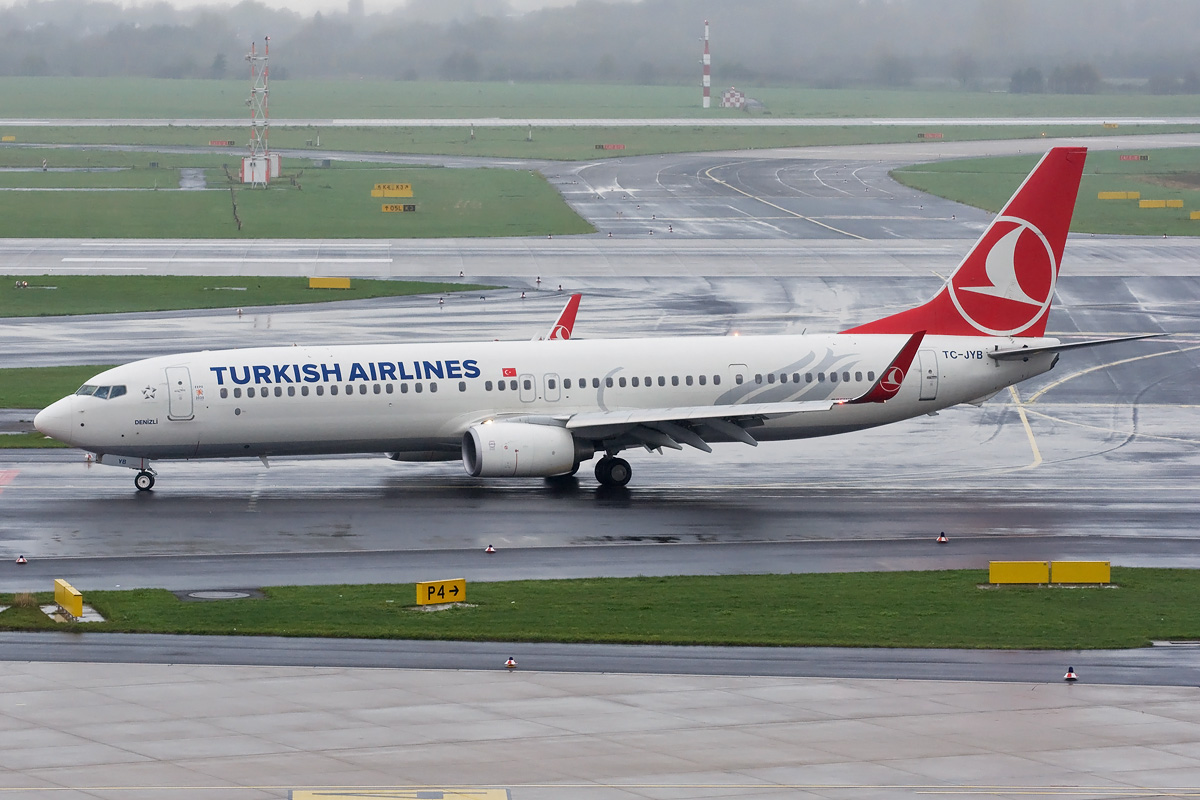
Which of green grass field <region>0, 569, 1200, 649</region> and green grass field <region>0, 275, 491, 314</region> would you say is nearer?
green grass field <region>0, 569, 1200, 649</region>

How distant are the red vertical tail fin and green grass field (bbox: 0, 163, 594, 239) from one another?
2219 inches

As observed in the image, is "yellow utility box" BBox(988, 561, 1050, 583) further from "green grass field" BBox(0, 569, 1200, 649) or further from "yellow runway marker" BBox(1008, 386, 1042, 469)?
"yellow runway marker" BBox(1008, 386, 1042, 469)

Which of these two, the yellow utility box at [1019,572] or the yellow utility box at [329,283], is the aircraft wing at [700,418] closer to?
the yellow utility box at [1019,572]

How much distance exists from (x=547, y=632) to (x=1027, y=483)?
20793 mm

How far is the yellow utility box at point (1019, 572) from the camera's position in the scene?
34.8 metres

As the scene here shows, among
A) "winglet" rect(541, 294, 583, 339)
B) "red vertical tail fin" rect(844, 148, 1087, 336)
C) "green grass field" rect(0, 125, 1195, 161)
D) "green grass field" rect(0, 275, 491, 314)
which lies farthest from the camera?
"green grass field" rect(0, 125, 1195, 161)

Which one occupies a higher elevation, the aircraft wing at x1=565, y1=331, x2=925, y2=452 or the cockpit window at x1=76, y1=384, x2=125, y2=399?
the cockpit window at x1=76, y1=384, x2=125, y2=399

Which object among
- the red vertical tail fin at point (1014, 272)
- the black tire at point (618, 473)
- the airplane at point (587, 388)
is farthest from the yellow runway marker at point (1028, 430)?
the black tire at point (618, 473)

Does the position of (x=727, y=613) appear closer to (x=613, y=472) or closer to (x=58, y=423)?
(x=613, y=472)

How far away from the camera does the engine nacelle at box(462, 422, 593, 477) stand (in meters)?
42.9

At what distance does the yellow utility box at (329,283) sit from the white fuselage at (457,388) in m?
35.6

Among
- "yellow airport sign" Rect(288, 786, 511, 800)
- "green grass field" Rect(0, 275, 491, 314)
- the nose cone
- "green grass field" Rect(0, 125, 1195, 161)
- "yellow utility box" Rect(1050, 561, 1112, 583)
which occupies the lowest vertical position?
"yellow airport sign" Rect(288, 786, 511, 800)

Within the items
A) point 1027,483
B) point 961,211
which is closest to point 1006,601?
point 1027,483

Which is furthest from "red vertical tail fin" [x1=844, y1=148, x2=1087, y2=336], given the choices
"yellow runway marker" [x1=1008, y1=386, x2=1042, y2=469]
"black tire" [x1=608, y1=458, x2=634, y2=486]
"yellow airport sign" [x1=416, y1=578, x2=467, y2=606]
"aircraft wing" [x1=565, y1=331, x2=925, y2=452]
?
"yellow airport sign" [x1=416, y1=578, x2=467, y2=606]
